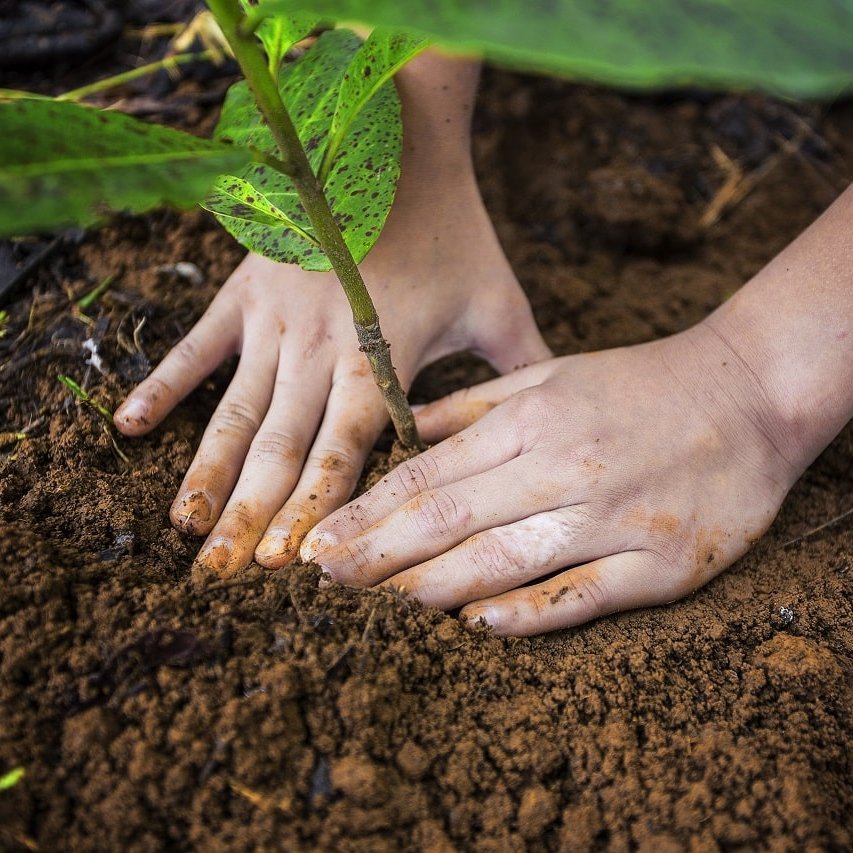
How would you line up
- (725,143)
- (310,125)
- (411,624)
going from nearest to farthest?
(411,624)
(310,125)
(725,143)

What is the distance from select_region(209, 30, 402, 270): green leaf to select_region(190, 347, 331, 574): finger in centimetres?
29

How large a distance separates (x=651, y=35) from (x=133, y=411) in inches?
38.9

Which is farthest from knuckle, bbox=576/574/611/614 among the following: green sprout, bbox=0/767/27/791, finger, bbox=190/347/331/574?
green sprout, bbox=0/767/27/791

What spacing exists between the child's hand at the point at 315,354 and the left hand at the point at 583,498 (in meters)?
0.14

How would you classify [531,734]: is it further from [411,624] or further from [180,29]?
[180,29]

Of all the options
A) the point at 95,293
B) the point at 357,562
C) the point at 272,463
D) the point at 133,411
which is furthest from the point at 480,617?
the point at 95,293

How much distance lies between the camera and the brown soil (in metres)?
0.82

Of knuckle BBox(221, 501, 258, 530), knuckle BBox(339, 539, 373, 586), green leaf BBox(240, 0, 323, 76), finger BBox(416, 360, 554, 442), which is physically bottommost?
finger BBox(416, 360, 554, 442)

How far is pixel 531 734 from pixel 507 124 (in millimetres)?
1540

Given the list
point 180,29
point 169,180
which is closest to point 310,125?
point 169,180

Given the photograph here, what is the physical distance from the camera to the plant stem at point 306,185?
74cm

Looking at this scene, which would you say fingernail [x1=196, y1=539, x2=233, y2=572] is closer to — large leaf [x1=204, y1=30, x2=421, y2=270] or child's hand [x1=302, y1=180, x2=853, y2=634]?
child's hand [x1=302, y1=180, x2=853, y2=634]

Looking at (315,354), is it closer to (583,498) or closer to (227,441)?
(227,441)

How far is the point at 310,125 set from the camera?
1135 mm
